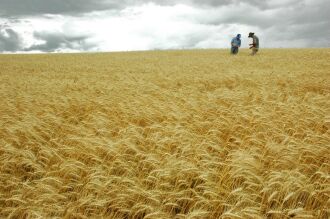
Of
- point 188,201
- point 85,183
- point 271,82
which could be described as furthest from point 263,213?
point 271,82

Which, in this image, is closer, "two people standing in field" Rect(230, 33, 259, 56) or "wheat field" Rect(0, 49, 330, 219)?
"wheat field" Rect(0, 49, 330, 219)

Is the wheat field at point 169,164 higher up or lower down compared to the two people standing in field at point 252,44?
lower down

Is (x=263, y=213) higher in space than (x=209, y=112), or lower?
lower

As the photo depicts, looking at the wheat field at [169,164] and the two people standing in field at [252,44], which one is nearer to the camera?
the wheat field at [169,164]

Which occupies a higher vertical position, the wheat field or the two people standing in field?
the two people standing in field

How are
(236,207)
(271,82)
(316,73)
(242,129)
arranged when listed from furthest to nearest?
1. (316,73)
2. (271,82)
3. (242,129)
4. (236,207)

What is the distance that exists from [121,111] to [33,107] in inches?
85.7

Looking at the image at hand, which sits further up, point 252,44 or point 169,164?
point 252,44

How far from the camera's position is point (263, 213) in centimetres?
296

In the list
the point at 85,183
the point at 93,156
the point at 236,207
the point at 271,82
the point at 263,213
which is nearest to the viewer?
the point at 236,207

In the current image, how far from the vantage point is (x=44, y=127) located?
557cm

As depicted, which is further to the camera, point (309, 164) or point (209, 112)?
point (209, 112)

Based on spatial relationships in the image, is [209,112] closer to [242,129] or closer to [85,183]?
[242,129]

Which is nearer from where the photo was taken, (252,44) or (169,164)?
(169,164)
